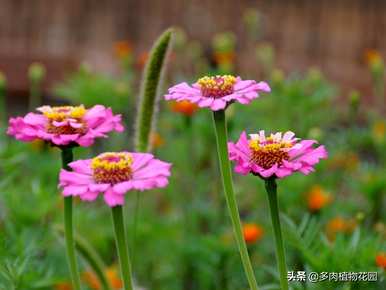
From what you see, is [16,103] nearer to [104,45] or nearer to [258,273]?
[104,45]

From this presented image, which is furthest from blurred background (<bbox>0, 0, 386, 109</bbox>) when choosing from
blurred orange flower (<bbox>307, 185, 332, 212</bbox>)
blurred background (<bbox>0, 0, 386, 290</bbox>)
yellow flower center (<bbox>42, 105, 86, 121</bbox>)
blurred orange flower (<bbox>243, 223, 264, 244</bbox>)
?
yellow flower center (<bbox>42, 105, 86, 121</bbox>)

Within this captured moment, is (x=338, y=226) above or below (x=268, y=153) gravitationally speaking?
below

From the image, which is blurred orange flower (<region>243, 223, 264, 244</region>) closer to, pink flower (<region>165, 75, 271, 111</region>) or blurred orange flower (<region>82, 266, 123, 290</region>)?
blurred orange flower (<region>82, 266, 123, 290</region>)

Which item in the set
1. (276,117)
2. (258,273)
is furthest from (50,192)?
(276,117)

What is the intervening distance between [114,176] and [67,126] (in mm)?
131

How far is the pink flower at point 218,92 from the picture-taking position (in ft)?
2.79

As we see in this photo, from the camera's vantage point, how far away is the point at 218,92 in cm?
87

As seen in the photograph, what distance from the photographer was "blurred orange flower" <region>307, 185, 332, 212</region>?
6.32 feet

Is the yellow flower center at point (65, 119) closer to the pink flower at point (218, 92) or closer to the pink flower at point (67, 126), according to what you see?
the pink flower at point (67, 126)

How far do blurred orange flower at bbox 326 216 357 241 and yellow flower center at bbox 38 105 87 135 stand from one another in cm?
90

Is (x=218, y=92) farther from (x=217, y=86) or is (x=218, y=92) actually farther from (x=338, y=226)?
(x=338, y=226)

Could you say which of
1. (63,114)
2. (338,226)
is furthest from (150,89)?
(338,226)

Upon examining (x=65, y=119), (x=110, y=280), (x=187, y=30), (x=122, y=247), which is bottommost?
(x=110, y=280)

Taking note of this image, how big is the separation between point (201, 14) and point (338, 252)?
→ 9.70ft
